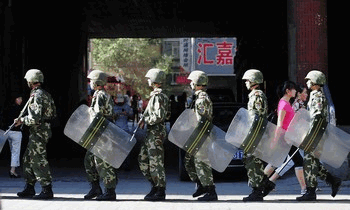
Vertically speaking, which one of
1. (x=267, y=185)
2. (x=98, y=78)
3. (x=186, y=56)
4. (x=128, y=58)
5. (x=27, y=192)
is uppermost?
(x=98, y=78)

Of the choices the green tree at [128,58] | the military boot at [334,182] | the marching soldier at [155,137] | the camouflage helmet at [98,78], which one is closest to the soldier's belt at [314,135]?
the military boot at [334,182]

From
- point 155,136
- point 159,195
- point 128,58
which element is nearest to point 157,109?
point 155,136

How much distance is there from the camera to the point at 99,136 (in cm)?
1081

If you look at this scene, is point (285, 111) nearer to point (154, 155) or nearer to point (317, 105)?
point (317, 105)

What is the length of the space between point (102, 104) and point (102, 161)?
0.77 m

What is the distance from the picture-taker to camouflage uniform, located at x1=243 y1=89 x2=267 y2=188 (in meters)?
10.5

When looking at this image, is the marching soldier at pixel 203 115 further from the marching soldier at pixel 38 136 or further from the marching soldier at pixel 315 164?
the marching soldier at pixel 38 136

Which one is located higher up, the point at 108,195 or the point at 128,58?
the point at 108,195

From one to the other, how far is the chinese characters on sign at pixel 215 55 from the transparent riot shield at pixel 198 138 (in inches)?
1906

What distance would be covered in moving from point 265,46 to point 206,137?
15402 mm

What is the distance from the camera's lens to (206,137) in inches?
424

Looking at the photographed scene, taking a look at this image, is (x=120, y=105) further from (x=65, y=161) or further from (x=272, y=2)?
(x=272, y=2)

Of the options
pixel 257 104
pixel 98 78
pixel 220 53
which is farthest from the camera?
pixel 220 53

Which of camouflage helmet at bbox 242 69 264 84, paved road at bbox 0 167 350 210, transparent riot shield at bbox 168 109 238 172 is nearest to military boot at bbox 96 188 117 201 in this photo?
paved road at bbox 0 167 350 210
